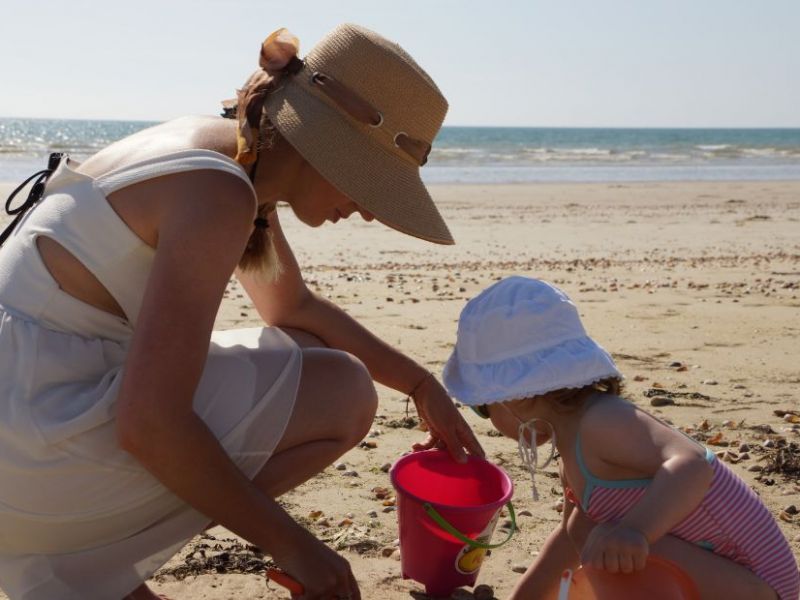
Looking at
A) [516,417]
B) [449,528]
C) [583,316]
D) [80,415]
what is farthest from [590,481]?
[583,316]

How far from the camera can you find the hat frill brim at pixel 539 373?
241cm

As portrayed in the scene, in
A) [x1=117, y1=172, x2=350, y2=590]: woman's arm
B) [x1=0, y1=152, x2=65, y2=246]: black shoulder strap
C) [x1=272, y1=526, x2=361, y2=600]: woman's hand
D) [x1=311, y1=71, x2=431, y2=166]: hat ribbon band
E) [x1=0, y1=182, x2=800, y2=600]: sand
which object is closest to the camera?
[x1=117, y1=172, x2=350, y2=590]: woman's arm

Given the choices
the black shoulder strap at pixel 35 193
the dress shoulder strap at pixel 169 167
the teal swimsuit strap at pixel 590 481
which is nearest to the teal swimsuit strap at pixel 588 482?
the teal swimsuit strap at pixel 590 481

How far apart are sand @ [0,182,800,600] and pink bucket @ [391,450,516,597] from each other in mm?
112

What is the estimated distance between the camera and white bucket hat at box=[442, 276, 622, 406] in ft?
7.94

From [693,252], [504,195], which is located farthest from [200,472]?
[504,195]

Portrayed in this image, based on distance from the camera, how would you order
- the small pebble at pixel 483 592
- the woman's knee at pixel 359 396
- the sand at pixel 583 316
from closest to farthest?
the woman's knee at pixel 359 396 < the small pebble at pixel 483 592 < the sand at pixel 583 316

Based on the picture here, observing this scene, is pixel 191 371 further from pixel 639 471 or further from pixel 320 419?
pixel 639 471

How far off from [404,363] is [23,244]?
1.20 meters

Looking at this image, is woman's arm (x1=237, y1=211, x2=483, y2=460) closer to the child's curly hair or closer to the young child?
the young child

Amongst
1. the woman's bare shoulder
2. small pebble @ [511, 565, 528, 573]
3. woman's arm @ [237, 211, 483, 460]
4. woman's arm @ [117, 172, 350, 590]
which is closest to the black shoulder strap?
the woman's bare shoulder

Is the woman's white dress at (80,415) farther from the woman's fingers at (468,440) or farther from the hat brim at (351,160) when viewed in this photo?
the woman's fingers at (468,440)

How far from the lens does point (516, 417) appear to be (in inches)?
103

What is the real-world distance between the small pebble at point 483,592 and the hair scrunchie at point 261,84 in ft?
4.52
